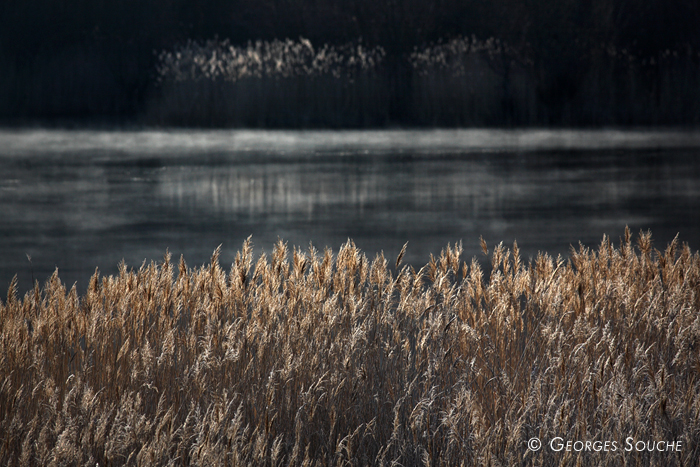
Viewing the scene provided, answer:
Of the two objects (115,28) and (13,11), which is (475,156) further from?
(13,11)

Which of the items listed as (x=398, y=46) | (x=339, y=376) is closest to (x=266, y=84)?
(x=398, y=46)

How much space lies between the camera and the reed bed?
7.98ft

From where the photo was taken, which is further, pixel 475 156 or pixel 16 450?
pixel 475 156

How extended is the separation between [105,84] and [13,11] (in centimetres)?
219

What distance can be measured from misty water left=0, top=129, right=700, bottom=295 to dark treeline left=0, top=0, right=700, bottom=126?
6.06 feet

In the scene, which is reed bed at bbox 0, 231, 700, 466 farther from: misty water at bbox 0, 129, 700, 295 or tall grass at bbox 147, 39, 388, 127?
tall grass at bbox 147, 39, 388, 127

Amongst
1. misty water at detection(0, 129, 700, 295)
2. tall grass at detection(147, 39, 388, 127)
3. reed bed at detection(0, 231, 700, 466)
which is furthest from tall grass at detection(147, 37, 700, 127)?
reed bed at detection(0, 231, 700, 466)

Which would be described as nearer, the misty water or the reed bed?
the reed bed

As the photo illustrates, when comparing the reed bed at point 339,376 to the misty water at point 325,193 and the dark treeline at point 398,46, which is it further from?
the dark treeline at point 398,46

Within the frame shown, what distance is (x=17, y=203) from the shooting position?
12.8 m

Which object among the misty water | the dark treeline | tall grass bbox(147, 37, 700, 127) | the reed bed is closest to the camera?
the reed bed

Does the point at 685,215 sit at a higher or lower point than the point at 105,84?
lower

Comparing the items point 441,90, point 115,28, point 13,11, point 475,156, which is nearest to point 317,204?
point 441,90

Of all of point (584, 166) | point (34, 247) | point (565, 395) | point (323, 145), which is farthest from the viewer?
point (323, 145)
